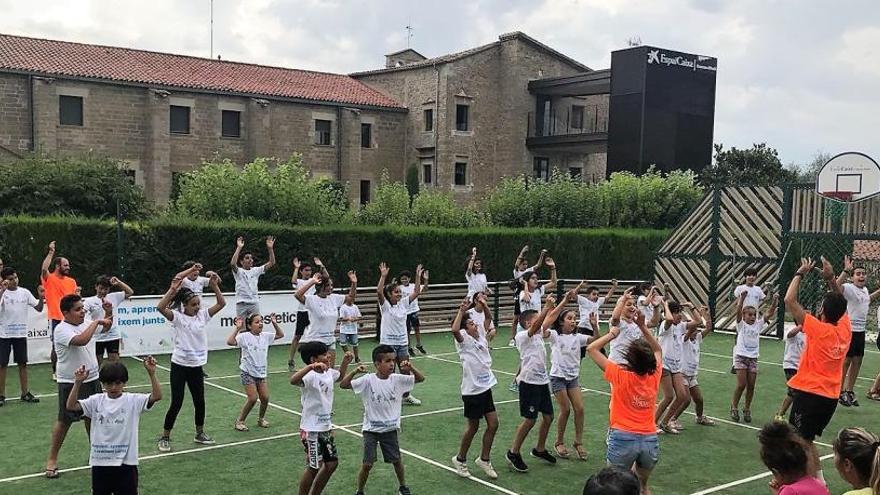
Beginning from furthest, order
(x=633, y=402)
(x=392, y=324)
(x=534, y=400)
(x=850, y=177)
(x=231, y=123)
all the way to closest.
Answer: (x=231, y=123), (x=850, y=177), (x=392, y=324), (x=534, y=400), (x=633, y=402)

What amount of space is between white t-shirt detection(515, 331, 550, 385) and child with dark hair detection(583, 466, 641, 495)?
629cm

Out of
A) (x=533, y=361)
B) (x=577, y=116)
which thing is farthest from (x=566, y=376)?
(x=577, y=116)

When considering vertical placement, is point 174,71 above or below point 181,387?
above

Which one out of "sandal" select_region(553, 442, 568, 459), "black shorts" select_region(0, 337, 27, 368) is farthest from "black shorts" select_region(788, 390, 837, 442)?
"black shorts" select_region(0, 337, 27, 368)

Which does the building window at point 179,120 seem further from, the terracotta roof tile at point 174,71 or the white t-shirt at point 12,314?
the white t-shirt at point 12,314

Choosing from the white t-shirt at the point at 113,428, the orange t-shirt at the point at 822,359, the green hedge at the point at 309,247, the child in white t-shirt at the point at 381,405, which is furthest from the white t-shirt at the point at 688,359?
the green hedge at the point at 309,247

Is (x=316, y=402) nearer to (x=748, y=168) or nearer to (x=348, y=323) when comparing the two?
(x=348, y=323)

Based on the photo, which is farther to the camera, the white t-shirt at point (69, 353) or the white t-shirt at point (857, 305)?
the white t-shirt at point (857, 305)

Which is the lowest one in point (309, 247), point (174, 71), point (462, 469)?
point (462, 469)

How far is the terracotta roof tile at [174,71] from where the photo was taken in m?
34.5

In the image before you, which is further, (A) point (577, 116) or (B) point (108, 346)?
(A) point (577, 116)

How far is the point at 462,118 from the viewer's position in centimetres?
4300

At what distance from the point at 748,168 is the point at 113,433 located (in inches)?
1485

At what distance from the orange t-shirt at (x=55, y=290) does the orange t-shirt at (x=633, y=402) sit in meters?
10.5
